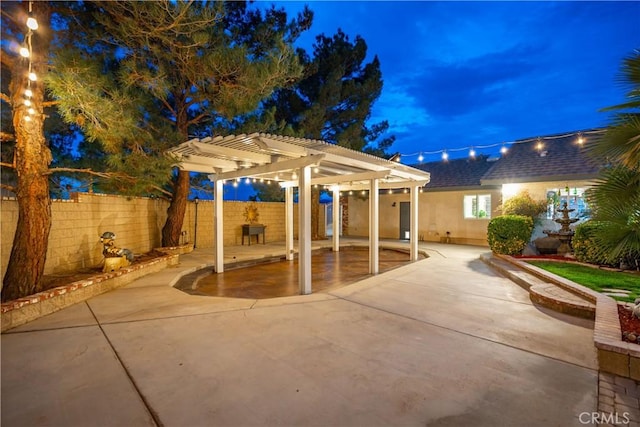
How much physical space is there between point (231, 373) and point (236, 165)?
5.43 m

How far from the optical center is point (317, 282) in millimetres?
6621

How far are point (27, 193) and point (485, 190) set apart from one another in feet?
44.9

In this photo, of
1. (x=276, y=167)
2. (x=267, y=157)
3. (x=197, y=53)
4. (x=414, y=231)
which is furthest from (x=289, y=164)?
(x=414, y=231)

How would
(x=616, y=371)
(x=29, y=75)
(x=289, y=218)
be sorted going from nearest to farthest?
(x=616, y=371) → (x=29, y=75) → (x=289, y=218)

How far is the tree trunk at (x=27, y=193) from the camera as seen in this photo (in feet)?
14.4

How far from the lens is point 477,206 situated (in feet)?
41.4

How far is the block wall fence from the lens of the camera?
225 inches

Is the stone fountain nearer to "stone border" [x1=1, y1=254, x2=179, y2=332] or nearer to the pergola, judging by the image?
the pergola

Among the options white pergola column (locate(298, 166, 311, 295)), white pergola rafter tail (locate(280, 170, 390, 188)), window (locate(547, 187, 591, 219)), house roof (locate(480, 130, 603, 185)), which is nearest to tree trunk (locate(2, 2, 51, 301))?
white pergola column (locate(298, 166, 311, 295))

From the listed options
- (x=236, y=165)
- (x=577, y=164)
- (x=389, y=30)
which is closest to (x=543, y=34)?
(x=389, y=30)

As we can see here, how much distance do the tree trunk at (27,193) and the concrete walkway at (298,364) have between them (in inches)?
37.7

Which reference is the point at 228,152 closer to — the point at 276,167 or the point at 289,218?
the point at 276,167

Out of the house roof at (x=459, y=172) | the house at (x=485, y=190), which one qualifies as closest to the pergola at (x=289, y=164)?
the house at (x=485, y=190)

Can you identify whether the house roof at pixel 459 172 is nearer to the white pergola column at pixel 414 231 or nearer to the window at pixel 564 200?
the window at pixel 564 200
